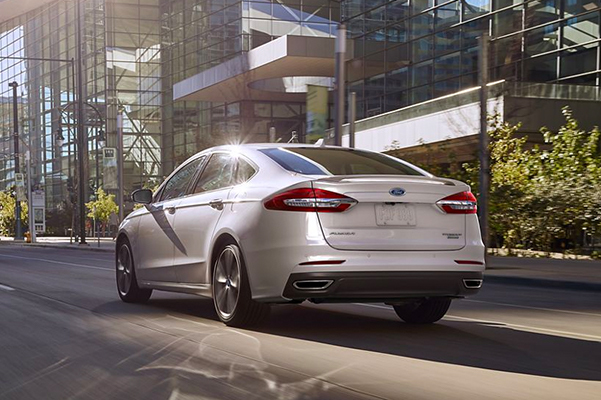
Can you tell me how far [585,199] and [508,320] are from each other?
13.6 m

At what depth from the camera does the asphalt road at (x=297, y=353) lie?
16.8ft

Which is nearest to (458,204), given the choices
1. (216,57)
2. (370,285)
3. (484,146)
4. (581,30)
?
(370,285)

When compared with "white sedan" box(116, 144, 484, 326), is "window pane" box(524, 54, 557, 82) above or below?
above

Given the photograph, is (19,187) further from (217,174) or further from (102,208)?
(217,174)

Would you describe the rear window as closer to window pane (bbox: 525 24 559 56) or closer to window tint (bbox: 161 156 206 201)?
window tint (bbox: 161 156 206 201)

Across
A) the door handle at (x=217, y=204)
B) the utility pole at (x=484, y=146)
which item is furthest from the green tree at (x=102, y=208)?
the door handle at (x=217, y=204)

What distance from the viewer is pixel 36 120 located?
8656 centimetres

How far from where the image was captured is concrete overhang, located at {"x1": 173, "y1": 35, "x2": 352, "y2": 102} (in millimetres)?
41969

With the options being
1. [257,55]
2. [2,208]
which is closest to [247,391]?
[257,55]

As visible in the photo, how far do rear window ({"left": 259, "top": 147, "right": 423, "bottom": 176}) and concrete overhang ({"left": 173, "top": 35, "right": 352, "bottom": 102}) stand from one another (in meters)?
33.9

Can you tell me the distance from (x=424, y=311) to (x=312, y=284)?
1.64m

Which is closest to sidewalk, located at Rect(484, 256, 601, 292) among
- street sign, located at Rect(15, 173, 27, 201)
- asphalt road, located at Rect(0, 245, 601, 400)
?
asphalt road, located at Rect(0, 245, 601, 400)

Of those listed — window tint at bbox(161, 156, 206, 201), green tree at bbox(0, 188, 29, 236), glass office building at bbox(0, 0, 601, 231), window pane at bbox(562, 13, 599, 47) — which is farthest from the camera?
green tree at bbox(0, 188, 29, 236)

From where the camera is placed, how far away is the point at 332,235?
6.86 metres
